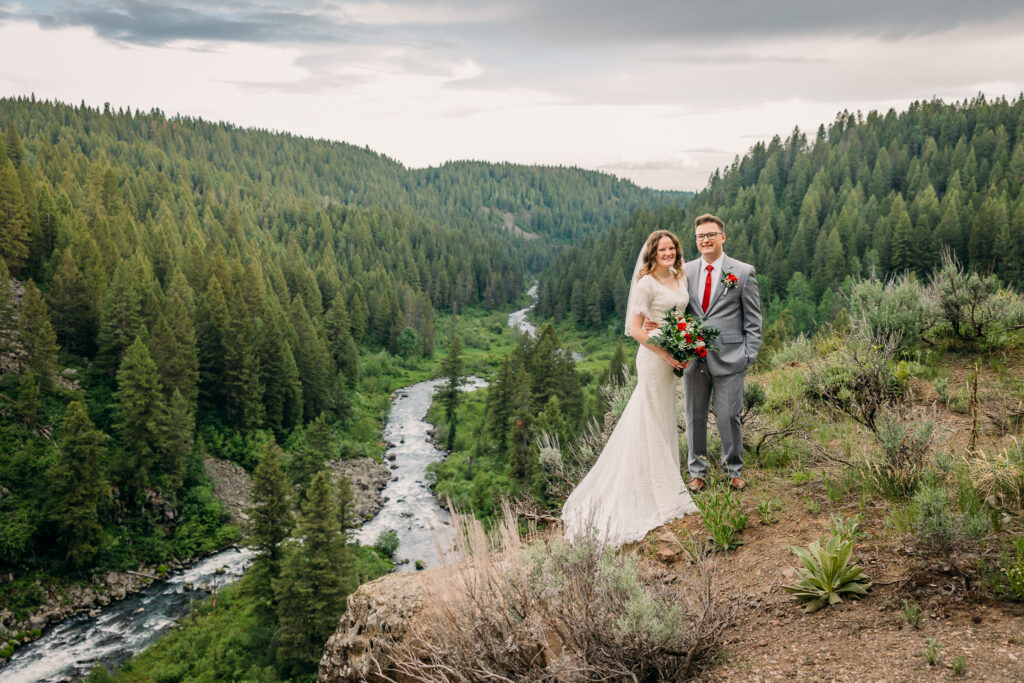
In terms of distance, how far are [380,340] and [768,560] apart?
81639 mm

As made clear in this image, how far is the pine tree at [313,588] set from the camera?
24156 mm

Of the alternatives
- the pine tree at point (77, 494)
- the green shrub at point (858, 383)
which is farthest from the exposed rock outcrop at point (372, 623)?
the pine tree at point (77, 494)

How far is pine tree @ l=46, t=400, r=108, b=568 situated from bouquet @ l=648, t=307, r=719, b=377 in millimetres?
36769

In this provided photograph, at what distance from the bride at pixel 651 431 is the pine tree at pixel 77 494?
3590 centimetres

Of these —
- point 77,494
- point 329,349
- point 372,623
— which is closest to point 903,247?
point 329,349

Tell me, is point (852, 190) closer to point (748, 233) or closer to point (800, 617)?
point (748, 233)

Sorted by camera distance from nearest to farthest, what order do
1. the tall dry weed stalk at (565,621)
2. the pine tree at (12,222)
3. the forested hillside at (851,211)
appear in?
the tall dry weed stalk at (565,621)
the pine tree at (12,222)
the forested hillside at (851,211)

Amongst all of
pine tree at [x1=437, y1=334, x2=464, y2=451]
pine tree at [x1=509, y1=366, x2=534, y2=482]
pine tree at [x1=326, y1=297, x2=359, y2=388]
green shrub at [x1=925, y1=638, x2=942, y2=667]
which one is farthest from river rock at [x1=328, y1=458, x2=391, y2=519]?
green shrub at [x1=925, y1=638, x2=942, y2=667]

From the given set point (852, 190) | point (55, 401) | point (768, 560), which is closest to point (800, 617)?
point (768, 560)

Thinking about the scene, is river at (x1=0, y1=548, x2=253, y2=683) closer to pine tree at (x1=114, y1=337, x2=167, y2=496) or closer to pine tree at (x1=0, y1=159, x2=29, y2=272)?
pine tree at (x1=114, y1=337, x2=167, y2=496)

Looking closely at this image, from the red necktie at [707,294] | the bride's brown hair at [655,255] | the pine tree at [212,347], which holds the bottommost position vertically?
the pine tree at [212,347]

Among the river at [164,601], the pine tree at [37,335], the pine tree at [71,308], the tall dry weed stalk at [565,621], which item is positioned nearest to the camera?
the tall dry weed stalk at [565,621]

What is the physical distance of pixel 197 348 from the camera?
1891 inches

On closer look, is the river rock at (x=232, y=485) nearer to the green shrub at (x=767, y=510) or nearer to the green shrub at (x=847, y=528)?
the green shrub at (x=767, y=510)
